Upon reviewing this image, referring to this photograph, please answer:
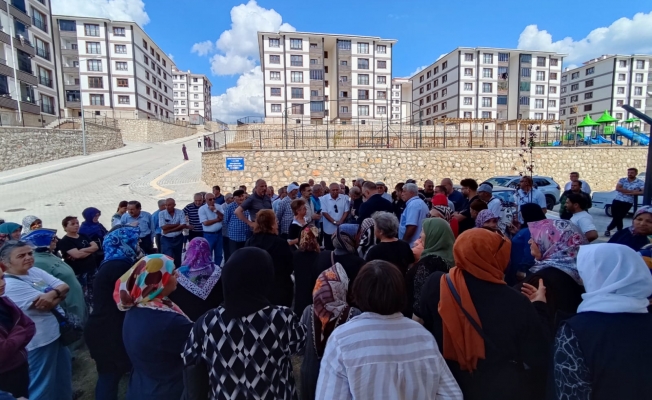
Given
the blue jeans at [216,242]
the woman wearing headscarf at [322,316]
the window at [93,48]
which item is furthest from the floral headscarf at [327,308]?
the window at [93,48]

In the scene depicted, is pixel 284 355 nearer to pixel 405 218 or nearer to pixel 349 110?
pixel 405 218

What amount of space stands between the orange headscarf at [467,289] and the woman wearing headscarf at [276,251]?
2159mm

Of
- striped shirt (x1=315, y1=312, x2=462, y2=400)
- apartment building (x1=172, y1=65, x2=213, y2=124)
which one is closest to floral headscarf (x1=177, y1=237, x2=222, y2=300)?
striped shirt (x1=315, y1=312, x2=462, y2=400)

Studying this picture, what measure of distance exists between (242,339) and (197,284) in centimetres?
116

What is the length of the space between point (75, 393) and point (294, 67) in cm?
5325

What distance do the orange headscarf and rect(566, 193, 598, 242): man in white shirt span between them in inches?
122

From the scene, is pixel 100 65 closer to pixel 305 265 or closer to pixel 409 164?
pixel 409 164

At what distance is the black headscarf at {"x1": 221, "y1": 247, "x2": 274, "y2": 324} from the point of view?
6.05 feet

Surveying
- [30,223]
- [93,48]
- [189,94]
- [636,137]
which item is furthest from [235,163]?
[189,94]

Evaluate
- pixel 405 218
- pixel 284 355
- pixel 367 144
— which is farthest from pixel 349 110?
pixel 284 355

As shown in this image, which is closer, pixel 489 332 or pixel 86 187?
pixel 489 332

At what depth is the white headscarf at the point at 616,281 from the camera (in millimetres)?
1665

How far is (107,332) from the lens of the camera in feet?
8.56

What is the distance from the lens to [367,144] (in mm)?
23344
